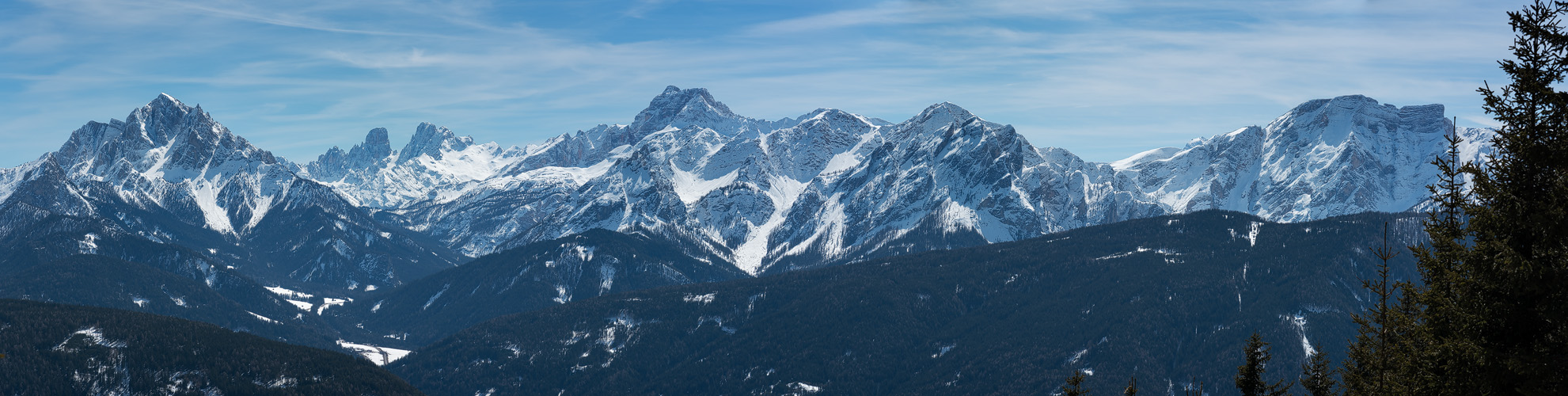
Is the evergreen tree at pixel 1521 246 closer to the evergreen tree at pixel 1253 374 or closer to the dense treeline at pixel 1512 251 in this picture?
the dense treeline at pixel 1512 251

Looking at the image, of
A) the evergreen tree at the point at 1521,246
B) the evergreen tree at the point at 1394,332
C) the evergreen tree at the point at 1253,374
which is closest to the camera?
the evergreen tree at the point at 1521,246

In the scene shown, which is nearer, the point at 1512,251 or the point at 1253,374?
→ the point at 1512,251

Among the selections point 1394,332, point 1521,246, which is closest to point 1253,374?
point 1394,332

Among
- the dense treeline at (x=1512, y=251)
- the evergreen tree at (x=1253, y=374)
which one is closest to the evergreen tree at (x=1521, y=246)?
the dense treeline at (x=1512, y=251)

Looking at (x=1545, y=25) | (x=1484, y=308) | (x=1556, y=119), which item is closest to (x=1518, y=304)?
(x=1484, y=308)

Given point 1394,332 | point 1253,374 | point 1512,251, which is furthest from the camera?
point 1253,374

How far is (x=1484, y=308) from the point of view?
26.8 metres

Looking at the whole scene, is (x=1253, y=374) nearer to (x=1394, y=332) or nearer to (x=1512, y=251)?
(x=1394, y=332)

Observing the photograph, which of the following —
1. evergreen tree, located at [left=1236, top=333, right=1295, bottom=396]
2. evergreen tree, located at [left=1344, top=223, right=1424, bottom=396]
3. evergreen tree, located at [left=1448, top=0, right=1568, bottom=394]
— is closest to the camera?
evergreen tree, located at [left=1448, top=0, right=1568, bottom=394]

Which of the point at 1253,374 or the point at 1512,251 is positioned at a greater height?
the point at 1512,251

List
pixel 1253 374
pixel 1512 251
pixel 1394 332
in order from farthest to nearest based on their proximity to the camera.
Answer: pixel 1253 374 < pixel 1394 332 < pixel 1512 251

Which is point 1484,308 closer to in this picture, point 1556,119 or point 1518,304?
point 1518,304

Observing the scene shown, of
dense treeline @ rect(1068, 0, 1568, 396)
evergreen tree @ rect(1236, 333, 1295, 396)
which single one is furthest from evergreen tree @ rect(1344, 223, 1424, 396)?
evergreen tree @ rect(1236, 333, 1295, 396)

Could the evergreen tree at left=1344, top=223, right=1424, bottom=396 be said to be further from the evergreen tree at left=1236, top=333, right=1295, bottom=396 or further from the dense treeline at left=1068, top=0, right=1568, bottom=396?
the evergreen tree at left=1236, top=333, right=1295, bottom=396
